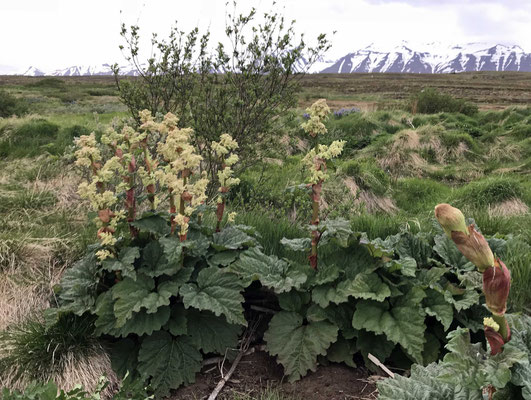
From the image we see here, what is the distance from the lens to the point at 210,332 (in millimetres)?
2410

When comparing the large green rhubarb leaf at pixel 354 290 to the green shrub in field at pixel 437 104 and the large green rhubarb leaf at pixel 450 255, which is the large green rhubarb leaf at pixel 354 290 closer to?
the large green rhubarb leaf at pixel 450 255

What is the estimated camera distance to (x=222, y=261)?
2.53 meters

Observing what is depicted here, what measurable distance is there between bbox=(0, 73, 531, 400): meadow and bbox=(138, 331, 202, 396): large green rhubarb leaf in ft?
0.35

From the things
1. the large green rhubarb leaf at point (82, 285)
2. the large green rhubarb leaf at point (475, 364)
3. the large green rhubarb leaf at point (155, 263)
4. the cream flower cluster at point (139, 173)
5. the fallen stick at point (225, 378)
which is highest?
the cream flower cluster at point (139, 173)

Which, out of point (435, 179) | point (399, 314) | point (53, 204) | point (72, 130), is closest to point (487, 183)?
point (435, 179)

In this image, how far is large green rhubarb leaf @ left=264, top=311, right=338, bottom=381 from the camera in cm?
227

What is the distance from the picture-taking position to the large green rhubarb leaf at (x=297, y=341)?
2271 mm

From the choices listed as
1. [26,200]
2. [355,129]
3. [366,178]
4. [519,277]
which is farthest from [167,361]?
[355,129]

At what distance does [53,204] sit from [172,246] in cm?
276

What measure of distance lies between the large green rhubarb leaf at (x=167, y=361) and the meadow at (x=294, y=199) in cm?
11

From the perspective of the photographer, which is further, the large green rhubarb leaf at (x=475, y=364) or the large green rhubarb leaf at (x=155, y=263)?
the large green rhubarb leaf at (x=155, y=263)

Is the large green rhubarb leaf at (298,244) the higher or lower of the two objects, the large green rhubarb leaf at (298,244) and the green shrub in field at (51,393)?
the higher

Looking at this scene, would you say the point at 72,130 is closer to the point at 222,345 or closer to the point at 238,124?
the point at 238,124

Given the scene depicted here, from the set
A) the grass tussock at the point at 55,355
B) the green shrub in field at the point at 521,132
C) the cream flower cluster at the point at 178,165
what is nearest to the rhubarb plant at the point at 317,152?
the cream flower cluster at the point at 178,165
